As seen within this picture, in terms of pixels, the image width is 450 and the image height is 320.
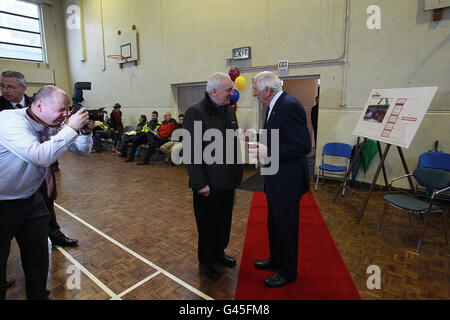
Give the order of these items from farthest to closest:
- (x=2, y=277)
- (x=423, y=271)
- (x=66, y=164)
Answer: (x=66, y=164)
(x=423, y=271)
(x=2, y=277)

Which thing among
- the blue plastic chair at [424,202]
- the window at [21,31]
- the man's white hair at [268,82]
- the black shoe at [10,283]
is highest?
the window at [21,31]

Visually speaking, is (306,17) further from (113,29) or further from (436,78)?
(113,29)

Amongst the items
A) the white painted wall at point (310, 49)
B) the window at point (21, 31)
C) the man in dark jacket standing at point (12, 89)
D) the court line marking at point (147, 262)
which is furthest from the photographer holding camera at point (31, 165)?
the window at point (21, 31)

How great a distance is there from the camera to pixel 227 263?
8.24ft

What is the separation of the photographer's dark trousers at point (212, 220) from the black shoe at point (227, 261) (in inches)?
3.8

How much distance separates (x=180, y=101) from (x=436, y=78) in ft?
20.4

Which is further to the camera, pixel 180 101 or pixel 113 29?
pixel 113 29

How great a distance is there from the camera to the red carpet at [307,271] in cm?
210

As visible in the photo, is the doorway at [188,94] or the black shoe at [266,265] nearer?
the black shoe at [266,265]

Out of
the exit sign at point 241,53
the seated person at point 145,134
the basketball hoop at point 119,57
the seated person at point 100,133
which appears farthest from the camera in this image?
the seated person at point 100,133

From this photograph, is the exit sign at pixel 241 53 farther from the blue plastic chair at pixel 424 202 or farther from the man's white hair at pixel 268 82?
the man's white hair at pixel 268 82

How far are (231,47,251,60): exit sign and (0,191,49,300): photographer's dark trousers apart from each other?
5339 millimetres

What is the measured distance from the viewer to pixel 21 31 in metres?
10.7
